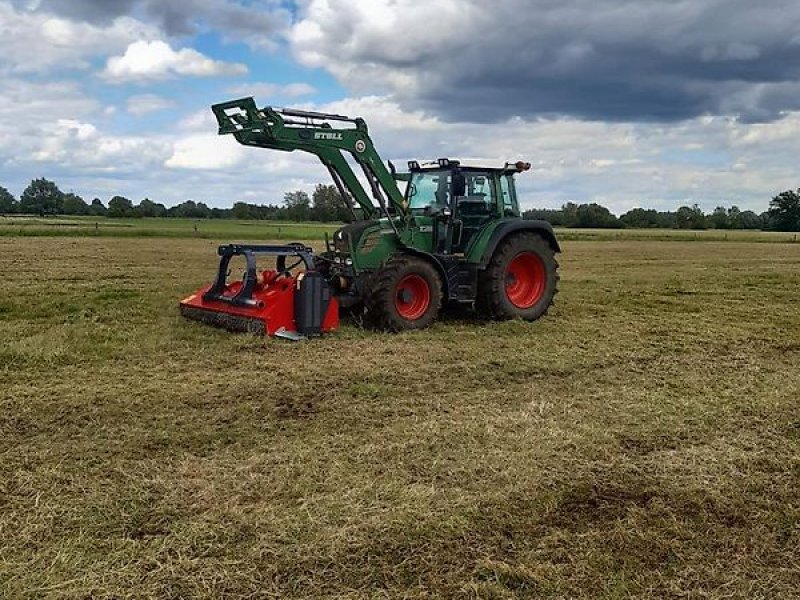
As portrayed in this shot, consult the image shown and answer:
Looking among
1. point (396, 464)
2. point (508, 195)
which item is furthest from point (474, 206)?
point (396, 464)

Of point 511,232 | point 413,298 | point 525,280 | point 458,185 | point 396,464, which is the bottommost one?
point 396,464

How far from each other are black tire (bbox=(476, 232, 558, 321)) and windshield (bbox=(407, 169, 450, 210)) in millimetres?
1024

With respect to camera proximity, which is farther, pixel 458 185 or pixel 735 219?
pixel 735 219

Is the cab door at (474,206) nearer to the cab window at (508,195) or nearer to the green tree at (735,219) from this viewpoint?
the cab window at (508,195)

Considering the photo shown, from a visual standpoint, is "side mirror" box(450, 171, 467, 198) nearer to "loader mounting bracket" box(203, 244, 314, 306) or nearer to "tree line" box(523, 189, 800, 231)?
"loader mounting bracket" box(203, 244, 314, 306)

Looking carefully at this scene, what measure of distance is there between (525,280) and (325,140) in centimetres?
361

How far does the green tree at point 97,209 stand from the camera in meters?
67.6

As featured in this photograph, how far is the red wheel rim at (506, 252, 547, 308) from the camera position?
1100cm

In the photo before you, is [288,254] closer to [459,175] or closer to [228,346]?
[228,346]

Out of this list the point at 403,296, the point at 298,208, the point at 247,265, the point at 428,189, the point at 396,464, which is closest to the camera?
the point at 396,464

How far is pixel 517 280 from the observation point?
11188mm

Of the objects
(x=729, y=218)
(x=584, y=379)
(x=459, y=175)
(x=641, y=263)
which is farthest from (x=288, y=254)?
(x=729, y=218)

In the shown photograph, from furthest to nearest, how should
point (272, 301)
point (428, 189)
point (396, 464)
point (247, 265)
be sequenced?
point (428, 189) < point (247, 265) < point (272, 301) < point (396, 464)

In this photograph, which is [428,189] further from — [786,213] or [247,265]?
[786,213]
